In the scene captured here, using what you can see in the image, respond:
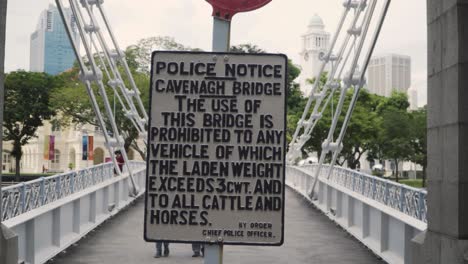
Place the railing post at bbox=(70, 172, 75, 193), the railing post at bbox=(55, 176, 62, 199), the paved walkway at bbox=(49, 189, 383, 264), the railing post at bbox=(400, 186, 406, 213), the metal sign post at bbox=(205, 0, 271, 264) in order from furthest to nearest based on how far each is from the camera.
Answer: the railing post at bbox=(70, 172, 75, 193) < the railing post at bbox=(55, 176, 62, 199) < the paved walkway at bbox=(49, 189, 383, 264) < the railing post at bbox=(400, 186, 406, 213) < the metal sign post at bbox=(205, 0, 271, 264)

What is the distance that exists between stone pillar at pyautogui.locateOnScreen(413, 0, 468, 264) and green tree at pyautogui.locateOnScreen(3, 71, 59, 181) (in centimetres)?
6011

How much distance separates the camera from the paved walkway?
14.4m

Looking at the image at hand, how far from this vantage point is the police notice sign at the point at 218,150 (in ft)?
19.1

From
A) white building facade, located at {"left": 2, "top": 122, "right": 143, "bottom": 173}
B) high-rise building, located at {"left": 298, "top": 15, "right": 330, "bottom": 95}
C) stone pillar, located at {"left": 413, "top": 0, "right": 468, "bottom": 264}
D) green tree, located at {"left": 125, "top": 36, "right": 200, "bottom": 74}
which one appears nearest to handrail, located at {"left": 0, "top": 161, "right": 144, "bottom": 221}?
stone pillar, located at {"left": 413, "top": 0, "right": 468, "bottom": 264}

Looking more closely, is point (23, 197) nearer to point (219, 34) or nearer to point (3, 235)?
point (3, 235)

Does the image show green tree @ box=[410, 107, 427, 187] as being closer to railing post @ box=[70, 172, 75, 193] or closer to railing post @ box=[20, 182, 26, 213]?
railing post @ box=[70, 172, 75, 193]

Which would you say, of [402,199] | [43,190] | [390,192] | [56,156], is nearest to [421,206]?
[402,199]

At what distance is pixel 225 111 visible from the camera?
231 inches

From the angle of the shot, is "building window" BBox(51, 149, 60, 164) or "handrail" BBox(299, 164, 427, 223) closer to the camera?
"handrail" BBox(299, 164, 427, 223)

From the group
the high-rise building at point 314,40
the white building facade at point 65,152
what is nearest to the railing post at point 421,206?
the white building facade at point 65,152

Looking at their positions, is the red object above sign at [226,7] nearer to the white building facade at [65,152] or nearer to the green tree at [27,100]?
the green tree at [27,100]

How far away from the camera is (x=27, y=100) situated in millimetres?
67500

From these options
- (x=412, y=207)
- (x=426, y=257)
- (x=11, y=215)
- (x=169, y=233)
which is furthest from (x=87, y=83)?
(x=169, y=233)

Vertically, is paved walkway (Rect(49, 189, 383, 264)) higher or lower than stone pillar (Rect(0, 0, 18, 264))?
lower
